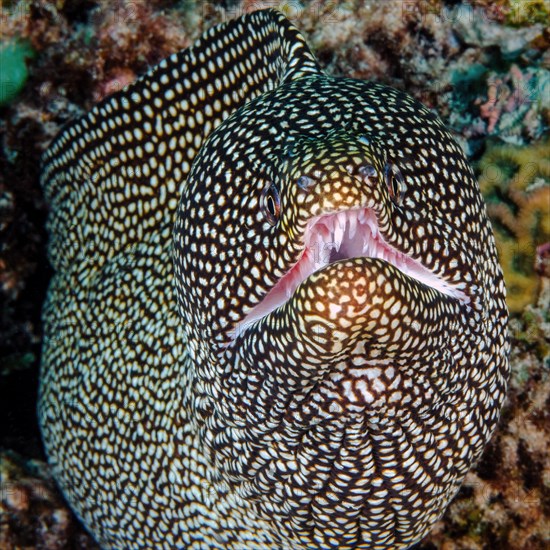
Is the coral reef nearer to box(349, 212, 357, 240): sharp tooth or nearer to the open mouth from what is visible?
the open mouth

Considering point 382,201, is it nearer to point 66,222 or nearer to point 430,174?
point 430,174

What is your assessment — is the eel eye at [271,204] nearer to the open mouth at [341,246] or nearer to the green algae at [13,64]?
the open mouth at [341,246]

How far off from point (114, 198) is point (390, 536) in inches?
109

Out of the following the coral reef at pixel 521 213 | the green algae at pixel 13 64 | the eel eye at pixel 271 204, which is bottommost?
the coral reef at pixel 521 213

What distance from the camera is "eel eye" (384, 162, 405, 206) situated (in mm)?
2137

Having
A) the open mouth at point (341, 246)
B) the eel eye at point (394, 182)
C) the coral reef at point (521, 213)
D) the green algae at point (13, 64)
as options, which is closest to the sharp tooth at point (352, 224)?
the open mouth at point (341, 246)

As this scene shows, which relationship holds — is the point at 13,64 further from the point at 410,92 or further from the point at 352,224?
the point at 352,224

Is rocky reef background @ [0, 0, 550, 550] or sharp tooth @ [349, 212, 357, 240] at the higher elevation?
sharp tooth @ [349, 212, 357, 240]

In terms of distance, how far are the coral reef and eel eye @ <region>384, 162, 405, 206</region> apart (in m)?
1.61

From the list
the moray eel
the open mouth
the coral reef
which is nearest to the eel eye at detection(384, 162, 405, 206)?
the moray eel

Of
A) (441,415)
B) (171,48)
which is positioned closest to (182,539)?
(441,415)

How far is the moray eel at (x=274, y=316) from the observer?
6.72 feet

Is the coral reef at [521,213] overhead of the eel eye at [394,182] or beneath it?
beneath

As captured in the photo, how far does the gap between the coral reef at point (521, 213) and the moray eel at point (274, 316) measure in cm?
75
